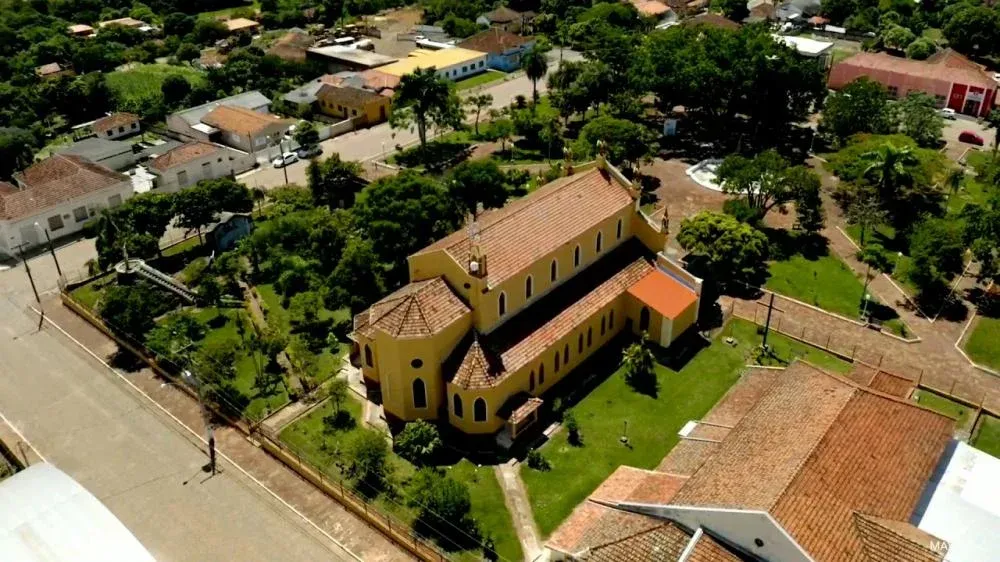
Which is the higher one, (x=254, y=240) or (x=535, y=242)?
(x=535, y=242)

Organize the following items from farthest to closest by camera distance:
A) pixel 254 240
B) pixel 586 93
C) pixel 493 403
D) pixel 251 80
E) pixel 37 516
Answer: pixel 251 80 → pixel 586 93 → pixel 254 240 → pixel 493 403 → pixel 37 516

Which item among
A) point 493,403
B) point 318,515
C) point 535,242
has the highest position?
point 535,242

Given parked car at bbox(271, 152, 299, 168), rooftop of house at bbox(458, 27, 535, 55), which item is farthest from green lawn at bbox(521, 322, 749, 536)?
rooftop of house at bbox(458, 27, 535, 55)

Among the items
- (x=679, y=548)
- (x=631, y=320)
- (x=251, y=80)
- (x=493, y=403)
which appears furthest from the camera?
(x=251, y=80)

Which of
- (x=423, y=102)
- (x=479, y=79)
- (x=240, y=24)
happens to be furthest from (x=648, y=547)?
(x=240, y=24)

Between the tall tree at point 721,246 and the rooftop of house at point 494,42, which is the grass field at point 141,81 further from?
the tall tree at point 721,246

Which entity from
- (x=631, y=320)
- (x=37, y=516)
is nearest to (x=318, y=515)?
(x=37, y=516)

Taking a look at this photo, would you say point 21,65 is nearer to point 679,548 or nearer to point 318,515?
point 318,515
